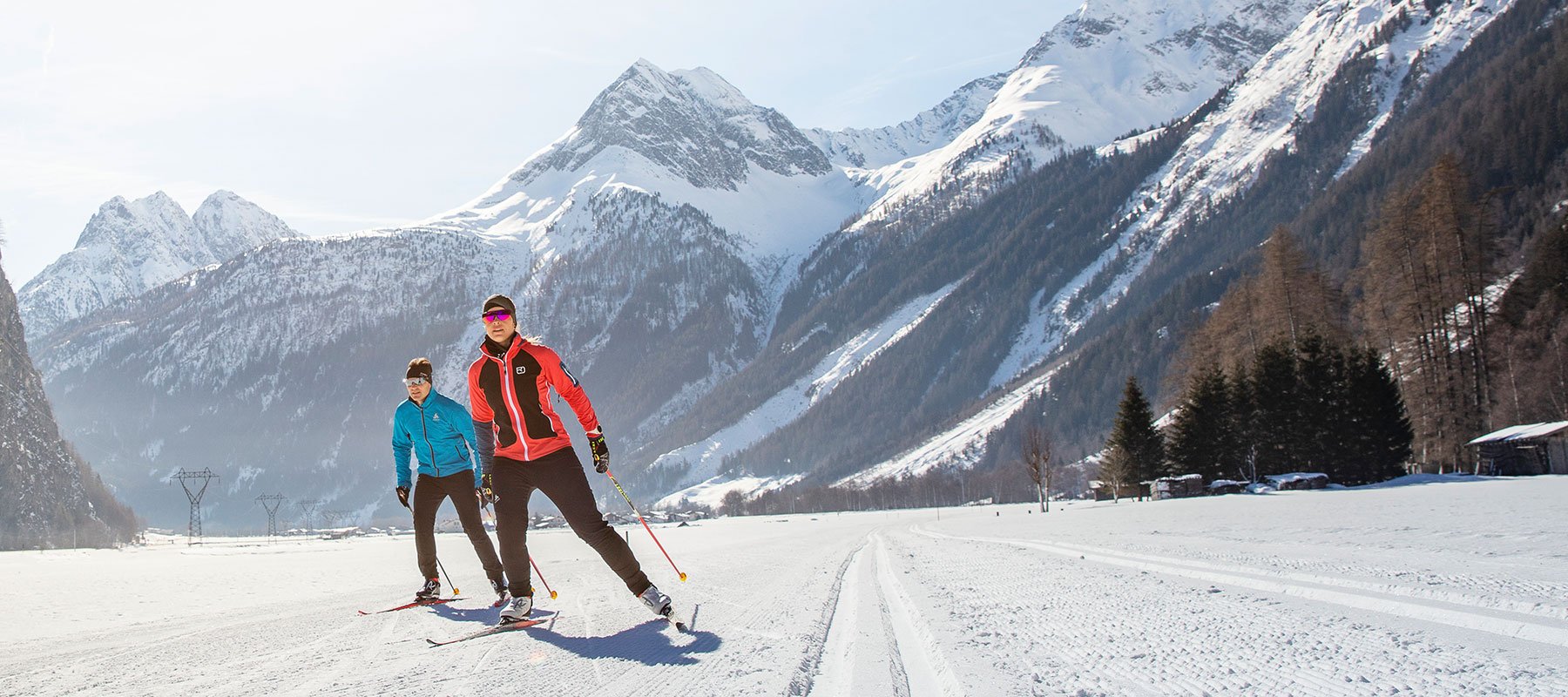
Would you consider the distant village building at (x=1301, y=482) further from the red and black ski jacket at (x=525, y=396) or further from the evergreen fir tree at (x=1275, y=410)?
the red and black ski jacket at (x=525, y=396)

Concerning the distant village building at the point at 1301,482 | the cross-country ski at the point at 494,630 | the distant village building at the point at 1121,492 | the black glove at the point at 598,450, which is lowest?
the distant village building at the point at 1121,492

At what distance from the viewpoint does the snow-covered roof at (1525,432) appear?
3197 cm

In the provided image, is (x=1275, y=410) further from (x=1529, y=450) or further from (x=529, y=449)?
(x=529, y=449)

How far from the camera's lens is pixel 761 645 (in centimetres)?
444

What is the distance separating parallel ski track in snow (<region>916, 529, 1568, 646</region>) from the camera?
3561 mm

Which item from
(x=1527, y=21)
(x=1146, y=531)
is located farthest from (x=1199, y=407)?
(x=1527, y=21)

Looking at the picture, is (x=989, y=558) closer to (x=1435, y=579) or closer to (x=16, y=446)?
(x=1435, y=579)

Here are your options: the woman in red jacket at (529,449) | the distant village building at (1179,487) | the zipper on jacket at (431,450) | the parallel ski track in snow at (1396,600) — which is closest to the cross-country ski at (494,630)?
the woman in red jacket at (529,449)

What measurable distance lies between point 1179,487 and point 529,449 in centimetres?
4076

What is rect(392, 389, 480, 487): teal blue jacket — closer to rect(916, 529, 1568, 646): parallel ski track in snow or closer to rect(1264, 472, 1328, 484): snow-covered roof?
rect(916, 529, 1568, 646): parallel ski track in snow

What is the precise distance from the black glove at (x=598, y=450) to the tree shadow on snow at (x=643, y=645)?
99 cm

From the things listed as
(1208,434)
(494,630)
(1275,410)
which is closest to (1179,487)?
(1208,434)

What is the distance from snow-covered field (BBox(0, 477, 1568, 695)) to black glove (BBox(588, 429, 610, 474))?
1.02m

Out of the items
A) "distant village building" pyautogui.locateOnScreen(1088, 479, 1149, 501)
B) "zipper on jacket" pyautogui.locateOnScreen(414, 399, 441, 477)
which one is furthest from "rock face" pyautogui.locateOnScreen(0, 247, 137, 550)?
"distant village building" pyautogui.locateOnScreen(1088, 479, 1149, 501)
